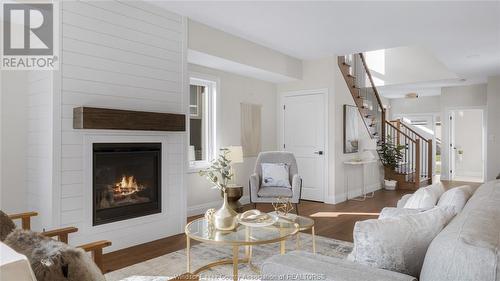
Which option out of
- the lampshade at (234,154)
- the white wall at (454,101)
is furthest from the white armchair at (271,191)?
the white wall at (454,101)

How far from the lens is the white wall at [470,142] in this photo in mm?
9875

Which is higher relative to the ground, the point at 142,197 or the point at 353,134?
the point at 353,134

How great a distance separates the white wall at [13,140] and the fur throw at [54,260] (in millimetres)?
2517

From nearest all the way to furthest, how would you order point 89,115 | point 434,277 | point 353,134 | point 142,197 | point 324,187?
point 434,277
point 89,115
point 142,197
point 324,187
point 353,134

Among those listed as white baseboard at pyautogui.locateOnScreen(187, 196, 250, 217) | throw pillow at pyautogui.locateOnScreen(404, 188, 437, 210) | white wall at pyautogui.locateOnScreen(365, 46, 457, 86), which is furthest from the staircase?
throw pillow at pyautogui.locateOnScreen(404, 188, 437, 210)

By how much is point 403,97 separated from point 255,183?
7.67m

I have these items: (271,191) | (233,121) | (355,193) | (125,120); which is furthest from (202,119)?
(355,193)

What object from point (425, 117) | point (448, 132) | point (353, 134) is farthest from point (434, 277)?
point (425, 117)

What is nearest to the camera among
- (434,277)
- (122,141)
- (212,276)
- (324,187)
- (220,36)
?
(434,277)

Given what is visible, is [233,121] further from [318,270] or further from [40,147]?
[318,270]

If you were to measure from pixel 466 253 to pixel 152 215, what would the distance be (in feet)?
10.7

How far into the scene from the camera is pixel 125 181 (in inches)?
141

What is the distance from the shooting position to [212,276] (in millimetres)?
2744

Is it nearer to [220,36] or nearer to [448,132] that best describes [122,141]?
[220,36]
